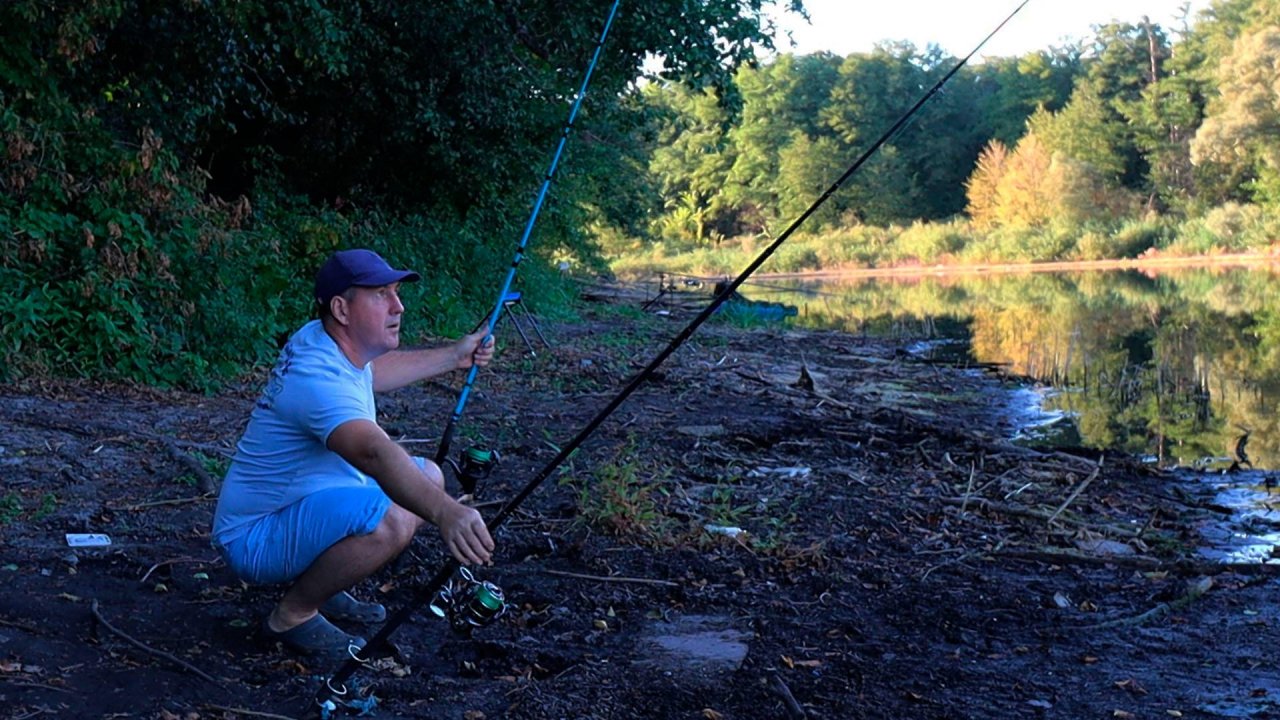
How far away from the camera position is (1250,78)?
5012 cm

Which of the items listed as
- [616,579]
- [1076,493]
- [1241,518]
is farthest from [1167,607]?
[1241,518]

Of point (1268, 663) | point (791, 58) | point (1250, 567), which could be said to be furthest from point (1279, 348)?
point (791, 58)

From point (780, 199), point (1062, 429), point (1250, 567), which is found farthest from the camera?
point (780, 199)

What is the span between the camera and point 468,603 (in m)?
3.96

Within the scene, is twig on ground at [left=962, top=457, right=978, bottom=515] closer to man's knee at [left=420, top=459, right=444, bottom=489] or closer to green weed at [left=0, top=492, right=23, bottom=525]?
man's knee at [left=420, top=459, right=444, bottom=489]

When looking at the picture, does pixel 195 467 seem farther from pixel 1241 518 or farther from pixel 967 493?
pixel 1241 518

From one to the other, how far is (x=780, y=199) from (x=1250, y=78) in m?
29.1

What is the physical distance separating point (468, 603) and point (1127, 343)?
57.3ft

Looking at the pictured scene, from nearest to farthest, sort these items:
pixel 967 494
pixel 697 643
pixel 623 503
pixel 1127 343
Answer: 1. pixel 697 643
2. pixel 623 503
3. pixel 967 494
4. pixel 1127 343

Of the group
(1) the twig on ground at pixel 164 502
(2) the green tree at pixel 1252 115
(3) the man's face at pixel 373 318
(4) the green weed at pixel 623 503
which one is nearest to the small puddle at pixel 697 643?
(4) the green weed at pixel 623 503

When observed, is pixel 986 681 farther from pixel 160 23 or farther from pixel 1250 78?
pixel 1250 78

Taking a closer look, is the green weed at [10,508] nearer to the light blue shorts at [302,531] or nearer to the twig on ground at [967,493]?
the light blue shorts at [302,531]

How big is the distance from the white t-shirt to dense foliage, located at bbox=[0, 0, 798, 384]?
200 inches

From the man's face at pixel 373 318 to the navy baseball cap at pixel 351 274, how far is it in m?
0.04
